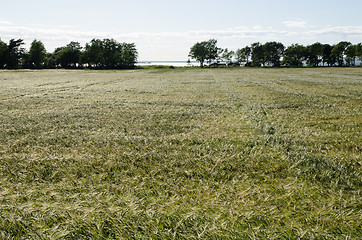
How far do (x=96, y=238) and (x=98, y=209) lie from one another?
21.7 inches

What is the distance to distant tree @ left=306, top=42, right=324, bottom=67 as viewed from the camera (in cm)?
13375

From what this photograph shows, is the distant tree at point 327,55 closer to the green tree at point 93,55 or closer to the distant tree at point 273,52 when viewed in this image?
the distant tree at point 273,52

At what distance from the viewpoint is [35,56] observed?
105 meters

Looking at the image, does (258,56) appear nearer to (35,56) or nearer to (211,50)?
(211,50)

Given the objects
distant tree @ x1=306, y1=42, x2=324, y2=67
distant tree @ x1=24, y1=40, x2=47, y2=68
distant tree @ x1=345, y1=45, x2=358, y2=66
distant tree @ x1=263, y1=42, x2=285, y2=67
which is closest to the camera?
distant tree @ x1=24, y1=40, x2=47, y2=68

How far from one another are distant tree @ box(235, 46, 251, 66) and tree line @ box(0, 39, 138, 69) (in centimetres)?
8889

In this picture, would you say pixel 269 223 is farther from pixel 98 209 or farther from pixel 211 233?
pixel 98 209

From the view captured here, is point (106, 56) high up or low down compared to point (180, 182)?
up

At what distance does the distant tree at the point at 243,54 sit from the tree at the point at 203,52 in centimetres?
2135

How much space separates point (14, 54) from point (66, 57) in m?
23.6

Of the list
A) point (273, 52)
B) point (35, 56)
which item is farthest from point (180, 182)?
point (273, 52)

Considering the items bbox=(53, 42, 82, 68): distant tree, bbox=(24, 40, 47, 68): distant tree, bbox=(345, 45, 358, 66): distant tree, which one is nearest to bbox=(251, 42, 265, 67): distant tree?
bbox=(345, 45, 358, 66): distant tree

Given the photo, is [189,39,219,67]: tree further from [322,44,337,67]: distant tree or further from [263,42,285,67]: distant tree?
[322,44,337,67]: distant tree

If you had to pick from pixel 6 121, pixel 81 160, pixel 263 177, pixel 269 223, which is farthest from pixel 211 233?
pixel 6 121
